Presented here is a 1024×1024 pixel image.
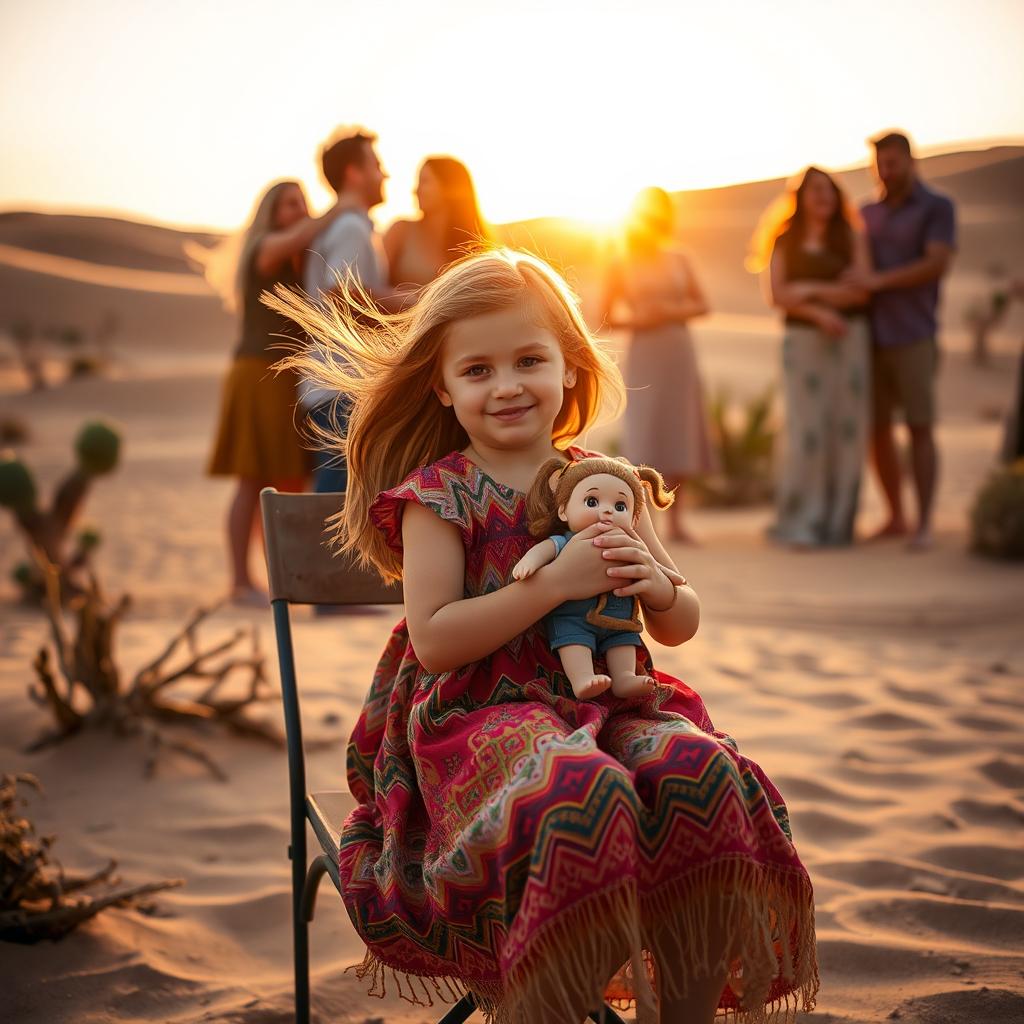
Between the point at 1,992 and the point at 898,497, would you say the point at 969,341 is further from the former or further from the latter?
the point at 1,992

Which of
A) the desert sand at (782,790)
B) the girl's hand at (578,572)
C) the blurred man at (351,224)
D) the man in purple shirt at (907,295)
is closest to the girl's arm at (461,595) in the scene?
the girl's hand at (578,572)

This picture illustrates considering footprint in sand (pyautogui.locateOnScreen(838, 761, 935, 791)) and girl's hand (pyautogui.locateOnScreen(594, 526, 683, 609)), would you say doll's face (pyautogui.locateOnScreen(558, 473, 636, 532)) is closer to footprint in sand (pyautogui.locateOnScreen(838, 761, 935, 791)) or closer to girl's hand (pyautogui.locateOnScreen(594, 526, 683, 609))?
girl's hand (pyautogui.locateOnScreen(594, 526, 683, 609))

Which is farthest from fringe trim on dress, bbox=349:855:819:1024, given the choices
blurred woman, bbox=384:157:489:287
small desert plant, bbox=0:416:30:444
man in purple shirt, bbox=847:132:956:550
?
small desert plant, bbox=0:416:30:444

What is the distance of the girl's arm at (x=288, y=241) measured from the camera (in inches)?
211

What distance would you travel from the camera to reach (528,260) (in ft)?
6.59

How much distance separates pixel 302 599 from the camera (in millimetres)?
2260

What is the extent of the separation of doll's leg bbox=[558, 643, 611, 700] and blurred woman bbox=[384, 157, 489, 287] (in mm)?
3593

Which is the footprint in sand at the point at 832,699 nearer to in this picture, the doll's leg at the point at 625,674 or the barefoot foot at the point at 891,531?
the doll's leg at the point at 625,674

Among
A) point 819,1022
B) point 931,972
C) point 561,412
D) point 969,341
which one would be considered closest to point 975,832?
point 931,972

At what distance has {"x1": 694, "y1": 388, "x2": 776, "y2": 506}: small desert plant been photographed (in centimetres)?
1088

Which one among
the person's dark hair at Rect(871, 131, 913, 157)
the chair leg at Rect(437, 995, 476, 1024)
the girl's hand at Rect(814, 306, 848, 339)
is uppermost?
the person's dark hair at Rect(871, 131, 913, 157)

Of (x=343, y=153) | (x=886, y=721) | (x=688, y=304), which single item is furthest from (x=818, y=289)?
(x=886, y=721)

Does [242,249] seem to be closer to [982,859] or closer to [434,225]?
[434,225]

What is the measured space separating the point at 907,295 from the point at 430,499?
21.0 ft
